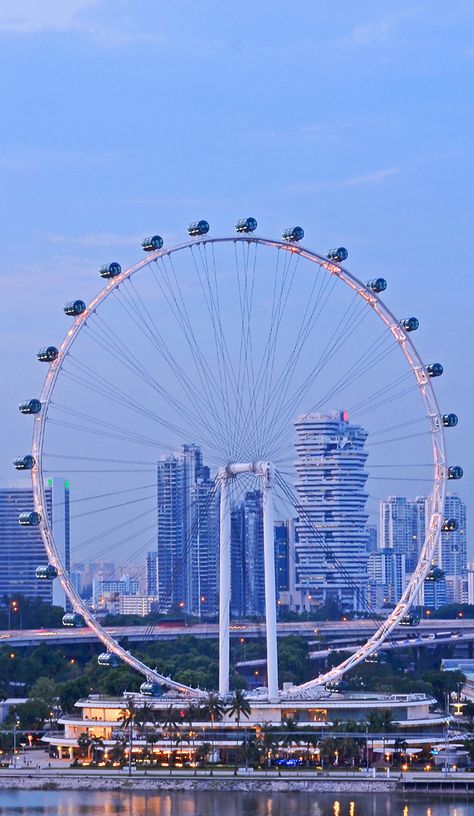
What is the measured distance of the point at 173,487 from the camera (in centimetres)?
14962

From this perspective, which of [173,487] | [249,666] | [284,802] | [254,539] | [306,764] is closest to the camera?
[284,802]

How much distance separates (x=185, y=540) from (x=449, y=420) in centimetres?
9030

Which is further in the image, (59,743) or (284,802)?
(59,743)

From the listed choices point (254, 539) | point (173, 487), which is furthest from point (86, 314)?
point (173, 487)

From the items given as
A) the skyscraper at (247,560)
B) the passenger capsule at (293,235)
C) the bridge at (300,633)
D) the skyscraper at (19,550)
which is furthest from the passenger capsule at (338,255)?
the skyscraper at (19,550)

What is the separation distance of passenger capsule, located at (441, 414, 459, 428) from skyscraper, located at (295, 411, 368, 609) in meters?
91.6

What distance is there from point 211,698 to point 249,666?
3271 cm

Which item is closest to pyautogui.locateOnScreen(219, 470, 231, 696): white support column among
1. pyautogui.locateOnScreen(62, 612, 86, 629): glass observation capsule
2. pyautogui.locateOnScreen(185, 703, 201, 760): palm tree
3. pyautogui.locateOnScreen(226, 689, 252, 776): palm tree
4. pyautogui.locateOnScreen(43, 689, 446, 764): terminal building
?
pyautogui.locateOnScreen(226, 689, 252, 776): palm tree

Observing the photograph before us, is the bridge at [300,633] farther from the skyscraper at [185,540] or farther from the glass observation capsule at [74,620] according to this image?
the glass observation capsule at [74,620]

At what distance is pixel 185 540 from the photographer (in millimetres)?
146125

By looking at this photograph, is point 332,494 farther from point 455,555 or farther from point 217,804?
point 217,804

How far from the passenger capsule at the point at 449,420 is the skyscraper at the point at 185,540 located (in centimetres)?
7994

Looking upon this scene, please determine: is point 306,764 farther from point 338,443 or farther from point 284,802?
point 338,443

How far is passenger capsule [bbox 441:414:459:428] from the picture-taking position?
186ft
